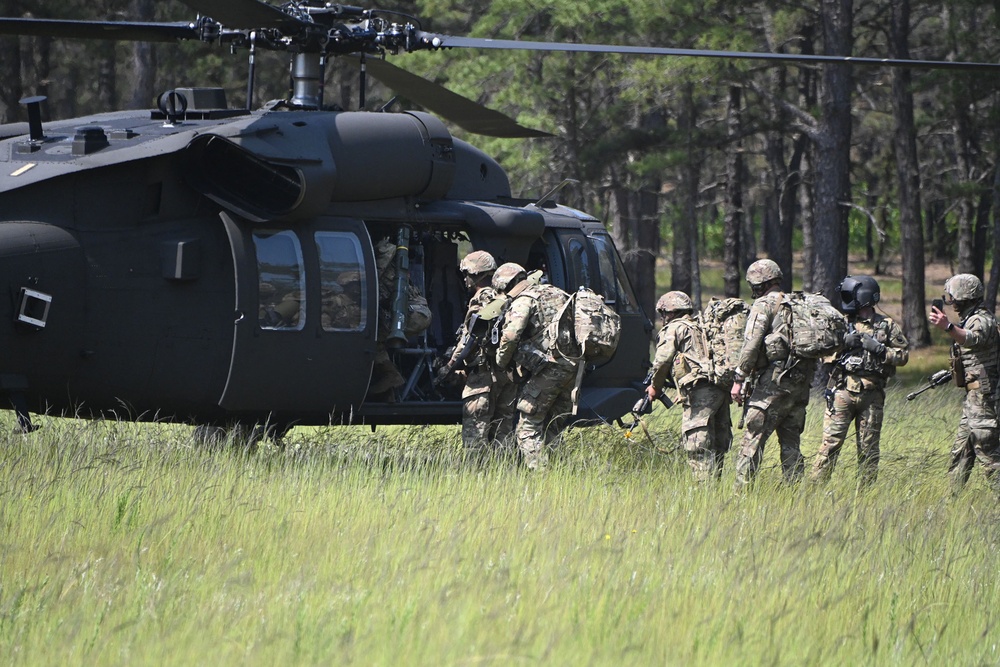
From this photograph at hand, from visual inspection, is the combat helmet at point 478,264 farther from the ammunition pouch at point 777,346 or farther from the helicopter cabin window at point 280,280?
the ammunition pouch at point 777,346

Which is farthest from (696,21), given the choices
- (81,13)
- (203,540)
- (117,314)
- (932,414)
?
(203,540)

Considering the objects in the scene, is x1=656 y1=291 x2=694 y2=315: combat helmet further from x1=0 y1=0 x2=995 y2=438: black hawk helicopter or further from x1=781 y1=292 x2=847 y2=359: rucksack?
x1=0 y1=0 x2=995 y2=438: black hawk helicopter

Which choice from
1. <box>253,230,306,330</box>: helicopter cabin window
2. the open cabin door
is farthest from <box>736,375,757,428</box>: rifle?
<box>253,230,306,330</box>: helicopter cabin window

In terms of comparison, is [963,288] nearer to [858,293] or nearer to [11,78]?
[858,293]

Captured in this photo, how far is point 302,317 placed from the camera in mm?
8422

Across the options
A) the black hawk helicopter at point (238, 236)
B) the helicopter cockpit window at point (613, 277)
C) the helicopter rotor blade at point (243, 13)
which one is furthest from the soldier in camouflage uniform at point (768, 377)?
the helicopter rotor blade at point (243, 13)

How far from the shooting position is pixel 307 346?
332 inches

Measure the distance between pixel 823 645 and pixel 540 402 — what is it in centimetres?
399

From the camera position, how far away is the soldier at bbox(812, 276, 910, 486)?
945 cm

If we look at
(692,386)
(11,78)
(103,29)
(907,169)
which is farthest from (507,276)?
(907,169)

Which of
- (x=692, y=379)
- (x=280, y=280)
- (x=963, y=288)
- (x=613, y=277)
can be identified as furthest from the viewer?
(x=613, y=277)

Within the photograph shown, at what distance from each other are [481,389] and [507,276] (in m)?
0.80

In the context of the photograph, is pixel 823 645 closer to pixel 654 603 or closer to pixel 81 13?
pixel 654 603

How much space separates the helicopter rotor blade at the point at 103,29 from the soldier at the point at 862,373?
16.6 feet
